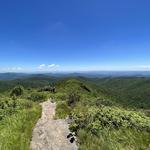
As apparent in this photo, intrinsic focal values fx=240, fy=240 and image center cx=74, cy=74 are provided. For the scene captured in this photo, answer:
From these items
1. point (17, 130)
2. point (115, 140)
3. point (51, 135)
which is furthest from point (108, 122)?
point (17, 130)

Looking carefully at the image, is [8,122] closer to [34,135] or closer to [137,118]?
[34,135]

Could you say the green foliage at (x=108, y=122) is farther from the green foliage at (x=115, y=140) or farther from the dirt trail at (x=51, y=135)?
the dirt trail at (x=51, y=135)

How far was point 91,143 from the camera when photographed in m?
15.2

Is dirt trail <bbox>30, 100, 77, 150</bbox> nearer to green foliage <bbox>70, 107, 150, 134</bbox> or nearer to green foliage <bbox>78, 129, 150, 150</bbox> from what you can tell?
green foliage <bbox>78, 129, 150, 150</bbox>

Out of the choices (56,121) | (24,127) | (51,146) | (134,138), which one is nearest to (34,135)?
(24,127)

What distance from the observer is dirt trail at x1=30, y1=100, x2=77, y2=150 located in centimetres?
1575

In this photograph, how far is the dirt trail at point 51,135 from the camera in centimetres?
1575

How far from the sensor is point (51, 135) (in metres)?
17.9

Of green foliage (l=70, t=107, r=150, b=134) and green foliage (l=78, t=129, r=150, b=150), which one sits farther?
green foliage (l=70, t=107, r=150, b=134)

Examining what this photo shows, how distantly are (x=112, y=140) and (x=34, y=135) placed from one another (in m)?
6.27

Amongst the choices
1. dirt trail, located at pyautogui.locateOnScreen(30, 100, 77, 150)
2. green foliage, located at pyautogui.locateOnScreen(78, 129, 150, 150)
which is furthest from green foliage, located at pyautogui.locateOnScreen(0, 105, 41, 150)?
green foliage, located at pyautogui.locateOnScreen(78, 129, 150, 150)

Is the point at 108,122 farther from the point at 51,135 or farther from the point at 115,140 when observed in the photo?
the point at 51,135

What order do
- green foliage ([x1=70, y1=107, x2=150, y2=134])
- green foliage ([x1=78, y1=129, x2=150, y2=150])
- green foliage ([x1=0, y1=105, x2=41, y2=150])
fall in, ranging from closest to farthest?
1. green foliage ([x1=78, y1=129, x2=150, y2=150])
2. green foliage ([x1=0, y1=105, x2=41, y2=150])
3. green foliage ([x1=70, y1=107, x2=150, y2=134])

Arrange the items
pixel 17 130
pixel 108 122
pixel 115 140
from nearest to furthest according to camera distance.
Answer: pixel 115 140 < pixel 108 122 < pixel 17 130
